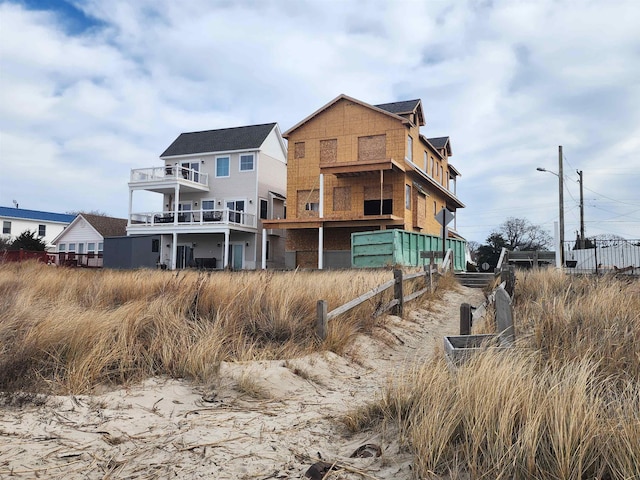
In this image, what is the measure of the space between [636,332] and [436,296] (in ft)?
27.4

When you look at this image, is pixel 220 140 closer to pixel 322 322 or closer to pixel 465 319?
pixel 322 322

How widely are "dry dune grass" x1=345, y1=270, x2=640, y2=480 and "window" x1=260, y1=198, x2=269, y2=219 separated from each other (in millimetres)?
29802

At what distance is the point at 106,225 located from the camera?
45562mm

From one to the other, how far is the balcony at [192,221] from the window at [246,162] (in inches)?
138

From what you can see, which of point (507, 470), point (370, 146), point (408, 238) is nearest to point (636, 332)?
point (507, 470)

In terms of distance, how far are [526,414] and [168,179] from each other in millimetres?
31460

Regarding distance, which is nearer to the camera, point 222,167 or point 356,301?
point 356,301

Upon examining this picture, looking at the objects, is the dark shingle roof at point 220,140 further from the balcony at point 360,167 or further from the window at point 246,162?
the balcony at point 360,167

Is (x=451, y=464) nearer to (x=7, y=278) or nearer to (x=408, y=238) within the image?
(x=7, y=278)

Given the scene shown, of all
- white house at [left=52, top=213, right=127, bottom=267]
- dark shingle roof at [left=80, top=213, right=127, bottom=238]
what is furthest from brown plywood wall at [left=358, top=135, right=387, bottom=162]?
dark shingle roof at [left=80, top=213, right=127, bottom=238]

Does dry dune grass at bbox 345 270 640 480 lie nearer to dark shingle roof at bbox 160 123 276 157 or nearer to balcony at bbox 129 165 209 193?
balcony at bbox 129 165 209 193

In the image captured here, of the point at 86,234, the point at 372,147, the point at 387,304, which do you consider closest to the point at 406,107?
the point at 372,147

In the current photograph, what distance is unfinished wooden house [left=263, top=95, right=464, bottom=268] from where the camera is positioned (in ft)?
89.7

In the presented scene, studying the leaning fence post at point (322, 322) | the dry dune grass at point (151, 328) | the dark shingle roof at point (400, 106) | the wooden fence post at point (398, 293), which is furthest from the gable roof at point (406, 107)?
the leaning fence post at point (322, 322)
